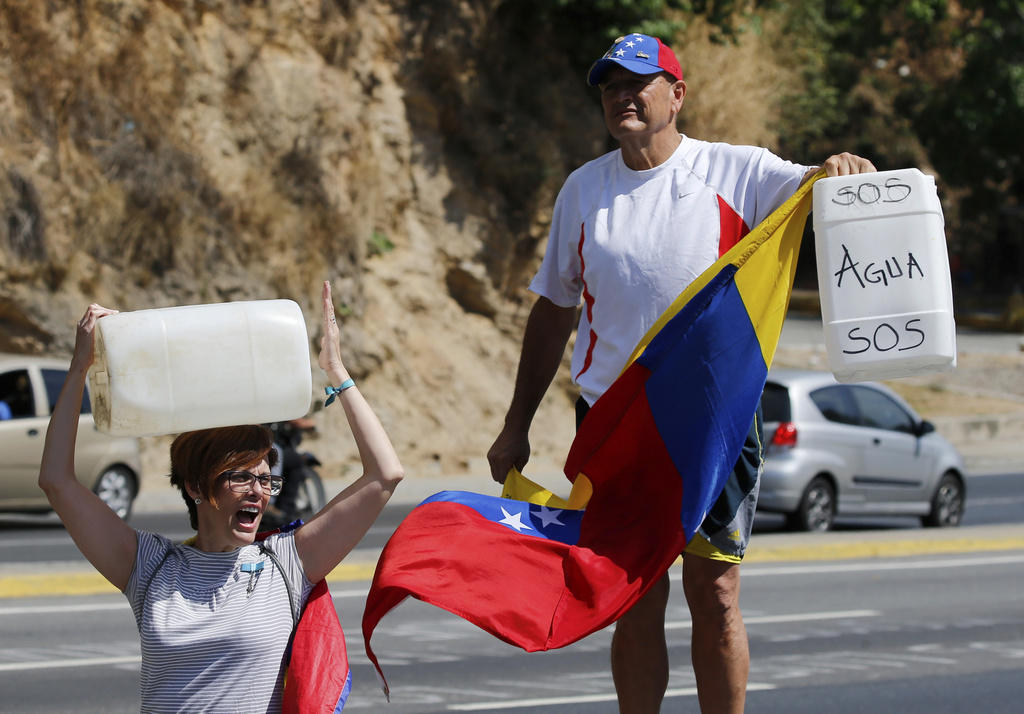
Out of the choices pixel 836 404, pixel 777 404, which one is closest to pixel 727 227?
pixel 777 404

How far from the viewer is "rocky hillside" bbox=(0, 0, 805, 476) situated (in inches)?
801

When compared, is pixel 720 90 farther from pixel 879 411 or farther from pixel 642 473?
pixel 642 473

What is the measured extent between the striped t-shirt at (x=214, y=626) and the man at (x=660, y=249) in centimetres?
128

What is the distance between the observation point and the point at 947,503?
47.6 feet

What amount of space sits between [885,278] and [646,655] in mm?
1358

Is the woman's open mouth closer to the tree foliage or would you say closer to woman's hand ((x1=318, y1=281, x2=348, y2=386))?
woman's hand ((x1=318, y1=281, x2=348, y2=386))

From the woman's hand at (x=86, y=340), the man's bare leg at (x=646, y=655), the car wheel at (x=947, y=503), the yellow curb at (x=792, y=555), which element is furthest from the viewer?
the car wheel at (x=947, y=503)

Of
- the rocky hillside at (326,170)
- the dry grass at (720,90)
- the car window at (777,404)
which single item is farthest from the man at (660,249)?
the dry grass at (720,90)

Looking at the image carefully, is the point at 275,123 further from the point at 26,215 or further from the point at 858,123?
the point at 858,123

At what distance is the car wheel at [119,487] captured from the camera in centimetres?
1479

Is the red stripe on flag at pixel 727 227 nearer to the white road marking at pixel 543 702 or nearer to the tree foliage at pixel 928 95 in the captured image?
the white road marking at pixel 543 702

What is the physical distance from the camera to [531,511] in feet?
13.5

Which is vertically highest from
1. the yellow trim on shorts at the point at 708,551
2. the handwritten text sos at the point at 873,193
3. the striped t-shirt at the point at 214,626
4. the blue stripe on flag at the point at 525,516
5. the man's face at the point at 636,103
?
the man's face at the point at 636,103

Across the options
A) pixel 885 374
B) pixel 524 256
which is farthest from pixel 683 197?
pixel 524 256
